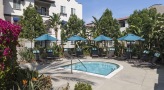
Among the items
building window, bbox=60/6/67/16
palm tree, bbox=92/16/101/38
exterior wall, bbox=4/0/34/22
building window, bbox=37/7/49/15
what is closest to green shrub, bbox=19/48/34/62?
exterior wall, bbox=4/0/34/22

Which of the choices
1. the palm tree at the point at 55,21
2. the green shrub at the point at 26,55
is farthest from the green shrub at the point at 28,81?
the palm tree at the point at 55,21

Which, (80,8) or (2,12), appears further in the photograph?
(80,8)

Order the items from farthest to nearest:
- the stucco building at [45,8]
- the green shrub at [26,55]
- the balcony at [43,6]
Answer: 1. the balcony at [43,6]
2. the stucco building at [45,8]
3. the green shrub at [26,55]

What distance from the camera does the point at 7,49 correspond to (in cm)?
671

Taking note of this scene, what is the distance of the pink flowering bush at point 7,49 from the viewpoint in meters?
6.67

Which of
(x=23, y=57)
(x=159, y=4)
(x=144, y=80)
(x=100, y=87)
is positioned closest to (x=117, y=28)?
(x=23, y=57)

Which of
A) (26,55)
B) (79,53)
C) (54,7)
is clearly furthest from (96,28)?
(26,55)

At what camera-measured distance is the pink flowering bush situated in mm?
6667

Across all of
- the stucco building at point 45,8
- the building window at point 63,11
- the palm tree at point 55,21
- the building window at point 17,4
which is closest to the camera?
the stucco building at point 45,8

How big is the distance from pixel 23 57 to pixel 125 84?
42.9 feet

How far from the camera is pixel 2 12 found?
28.6m

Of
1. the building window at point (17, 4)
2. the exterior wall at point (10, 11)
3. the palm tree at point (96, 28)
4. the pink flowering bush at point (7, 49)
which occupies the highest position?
the building window at point (17, 4)

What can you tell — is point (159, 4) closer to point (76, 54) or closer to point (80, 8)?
point (80, 8)

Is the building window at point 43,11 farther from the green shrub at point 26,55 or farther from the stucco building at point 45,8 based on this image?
the green shrub at point 26,55
